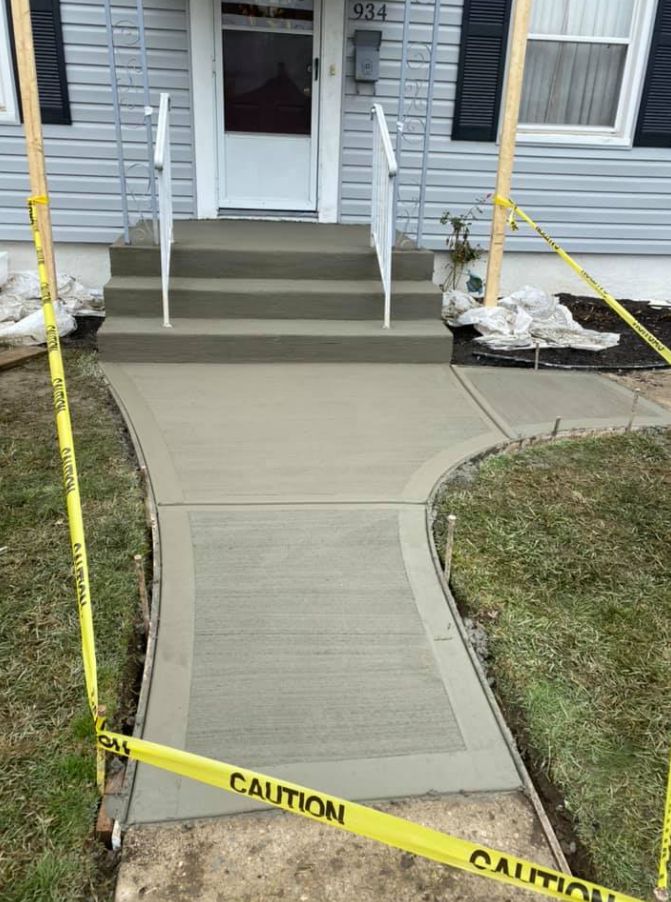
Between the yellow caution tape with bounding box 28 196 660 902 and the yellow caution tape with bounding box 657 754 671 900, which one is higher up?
the yellow caution tape with bounding box 28 196 660 902

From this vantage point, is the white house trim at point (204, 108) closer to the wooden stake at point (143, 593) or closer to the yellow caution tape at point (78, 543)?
the yellow caution tape at point (78, 543)

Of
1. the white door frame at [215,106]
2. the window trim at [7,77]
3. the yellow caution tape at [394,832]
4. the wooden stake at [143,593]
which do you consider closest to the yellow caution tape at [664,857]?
the yellow caution tape at [394,832]

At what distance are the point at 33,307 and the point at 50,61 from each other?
6.34 feet

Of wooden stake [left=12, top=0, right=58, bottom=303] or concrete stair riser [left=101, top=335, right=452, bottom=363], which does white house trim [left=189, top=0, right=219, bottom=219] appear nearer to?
wooden stake [left=12, top=0, right=58, bottom=303]

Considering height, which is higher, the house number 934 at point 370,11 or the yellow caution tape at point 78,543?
the house number 934 at point 370,11

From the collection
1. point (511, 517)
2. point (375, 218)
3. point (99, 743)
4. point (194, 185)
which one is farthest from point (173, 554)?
point (194, 185)

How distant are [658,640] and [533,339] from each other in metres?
3.56

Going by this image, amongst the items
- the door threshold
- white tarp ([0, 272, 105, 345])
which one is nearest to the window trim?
white tarp ([0, 272, 105, 345])

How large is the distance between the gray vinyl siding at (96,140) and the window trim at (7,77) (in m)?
0.08

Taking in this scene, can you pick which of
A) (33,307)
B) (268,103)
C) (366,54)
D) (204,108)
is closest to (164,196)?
(33,307)

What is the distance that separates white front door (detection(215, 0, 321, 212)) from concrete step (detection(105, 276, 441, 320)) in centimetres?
150

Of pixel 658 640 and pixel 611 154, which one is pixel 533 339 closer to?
pixel 611 154

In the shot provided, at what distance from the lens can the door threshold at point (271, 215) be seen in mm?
6574

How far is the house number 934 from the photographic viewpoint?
237 inches
